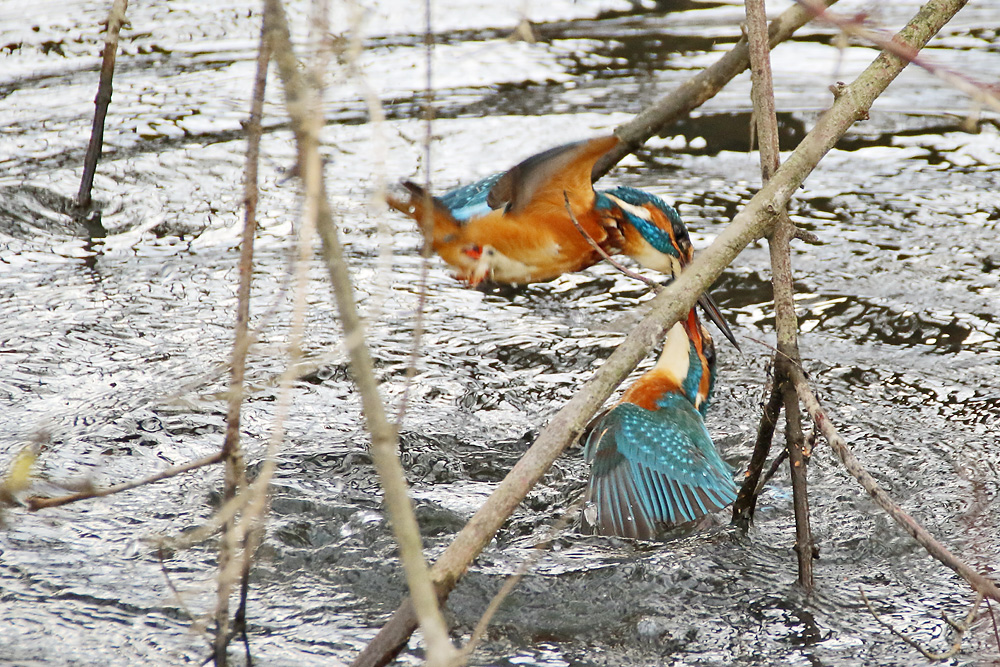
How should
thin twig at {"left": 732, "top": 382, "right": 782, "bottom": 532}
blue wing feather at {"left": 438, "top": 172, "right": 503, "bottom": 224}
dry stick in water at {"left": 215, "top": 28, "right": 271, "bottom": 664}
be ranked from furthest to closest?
blue wing feather at {"left": 438, "top": 172, "right": 503, "bottom": 224}, thin twig at {"left": 732, "top": 382, "right": 782, "bottom": 532}, dry stick in water at {"left": 215, "top": 28, "right": 271, "bottom": 664}

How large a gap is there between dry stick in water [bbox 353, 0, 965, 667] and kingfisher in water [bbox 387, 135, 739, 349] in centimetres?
60

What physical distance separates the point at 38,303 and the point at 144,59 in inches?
111

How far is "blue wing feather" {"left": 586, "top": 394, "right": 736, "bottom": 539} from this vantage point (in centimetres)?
300

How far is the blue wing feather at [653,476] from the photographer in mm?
3002

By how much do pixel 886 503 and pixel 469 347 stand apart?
200cm

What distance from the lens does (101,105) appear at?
4117mm

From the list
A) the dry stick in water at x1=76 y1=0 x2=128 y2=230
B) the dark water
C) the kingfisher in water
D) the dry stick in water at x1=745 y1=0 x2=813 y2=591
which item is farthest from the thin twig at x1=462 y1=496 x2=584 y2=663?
the dry stick in water at x1=76 y1=0 x2=128 y2=230

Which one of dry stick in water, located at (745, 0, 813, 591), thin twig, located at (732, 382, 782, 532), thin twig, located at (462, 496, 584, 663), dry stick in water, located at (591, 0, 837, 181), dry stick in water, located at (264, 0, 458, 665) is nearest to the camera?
dry stick in water, located at (264, 0, 458, 665)

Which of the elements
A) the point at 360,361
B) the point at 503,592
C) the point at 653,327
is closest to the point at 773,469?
the point at 653,327

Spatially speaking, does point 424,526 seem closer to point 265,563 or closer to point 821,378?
point 265,563

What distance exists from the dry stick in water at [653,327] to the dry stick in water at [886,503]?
346mm

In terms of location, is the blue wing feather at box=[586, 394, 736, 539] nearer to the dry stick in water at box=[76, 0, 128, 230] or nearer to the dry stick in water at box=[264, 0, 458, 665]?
the dry stick in water at box=[264, 0, 458, 665]

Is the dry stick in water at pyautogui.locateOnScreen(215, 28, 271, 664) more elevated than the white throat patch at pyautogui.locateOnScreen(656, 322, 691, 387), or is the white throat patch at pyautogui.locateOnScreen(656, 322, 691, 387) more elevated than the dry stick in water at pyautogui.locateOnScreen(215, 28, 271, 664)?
the dry stick in water at pyautogui.locateOnScreen(215, 28, 271, 664)

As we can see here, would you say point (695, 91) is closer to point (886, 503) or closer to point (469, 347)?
point (886, 503)
